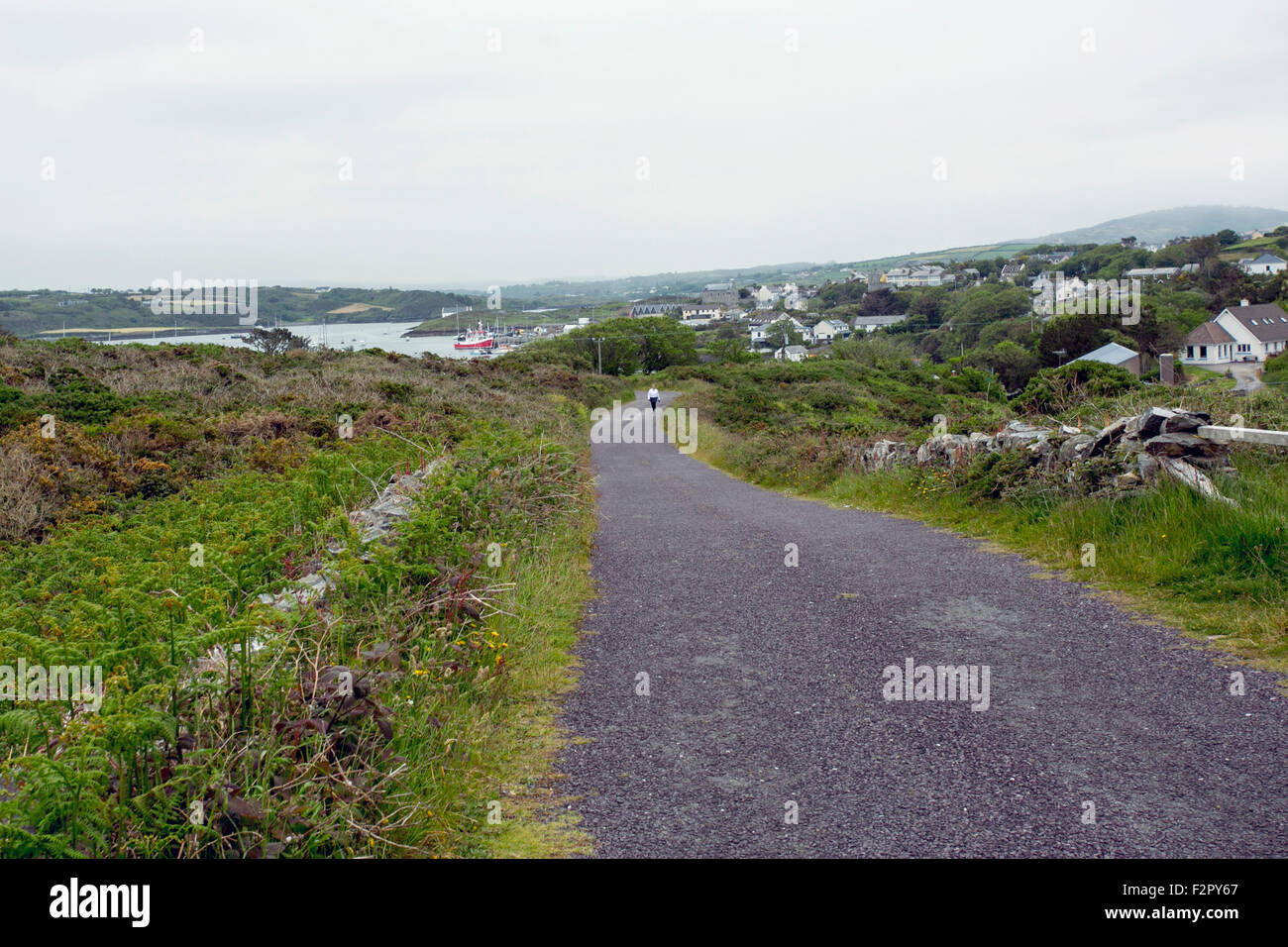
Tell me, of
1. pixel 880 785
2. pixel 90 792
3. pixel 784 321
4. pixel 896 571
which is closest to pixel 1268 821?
pixel 880 785

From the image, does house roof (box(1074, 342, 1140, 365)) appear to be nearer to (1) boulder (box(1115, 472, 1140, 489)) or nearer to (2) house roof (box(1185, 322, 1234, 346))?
(2) house roof (box(1185, 322, 1234, 346))

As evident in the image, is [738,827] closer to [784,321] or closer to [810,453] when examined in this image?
[810,453]

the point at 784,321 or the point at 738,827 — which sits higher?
the point at 784,321

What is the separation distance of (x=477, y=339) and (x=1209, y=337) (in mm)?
59888

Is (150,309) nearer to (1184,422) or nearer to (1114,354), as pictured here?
(1184,422)

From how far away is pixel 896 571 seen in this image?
887 cm

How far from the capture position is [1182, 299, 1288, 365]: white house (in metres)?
69.6

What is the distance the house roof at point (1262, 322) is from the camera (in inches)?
2773

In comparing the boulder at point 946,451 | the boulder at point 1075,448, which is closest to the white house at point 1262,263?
the boulder at point 946,451

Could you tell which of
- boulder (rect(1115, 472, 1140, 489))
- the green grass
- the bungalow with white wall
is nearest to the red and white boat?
the green grass

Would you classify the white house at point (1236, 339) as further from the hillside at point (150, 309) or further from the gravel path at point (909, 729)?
the gravel path at point (909, 729)

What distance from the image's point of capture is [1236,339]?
70.4 meters
